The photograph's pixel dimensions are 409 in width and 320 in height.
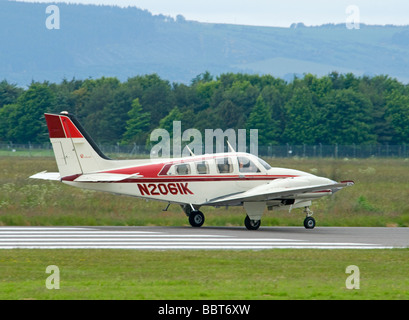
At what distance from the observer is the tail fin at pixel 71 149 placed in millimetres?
23312

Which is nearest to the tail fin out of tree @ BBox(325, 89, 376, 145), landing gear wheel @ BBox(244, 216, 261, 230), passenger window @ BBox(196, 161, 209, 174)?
passenger window @ BBox(196, 161, 209, 174)

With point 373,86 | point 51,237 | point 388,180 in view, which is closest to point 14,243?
point 51,237

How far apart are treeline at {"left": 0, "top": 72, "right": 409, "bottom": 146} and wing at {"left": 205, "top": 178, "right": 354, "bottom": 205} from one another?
67.9 metres

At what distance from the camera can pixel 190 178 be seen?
938 inches

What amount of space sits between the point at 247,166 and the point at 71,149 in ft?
17.6

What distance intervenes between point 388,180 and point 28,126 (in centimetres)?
6159

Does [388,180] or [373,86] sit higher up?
[373,86]

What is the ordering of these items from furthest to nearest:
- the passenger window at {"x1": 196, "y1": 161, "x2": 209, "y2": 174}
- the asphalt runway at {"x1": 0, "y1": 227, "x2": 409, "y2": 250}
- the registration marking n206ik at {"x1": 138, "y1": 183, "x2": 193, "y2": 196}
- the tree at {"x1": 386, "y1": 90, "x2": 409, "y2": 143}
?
the tree at {"x1": 386, "y1": 90, "x2": 409, "y2": 143} → the passenger window at {"x1": 196, "y1": 161, "x2": 209, "y2": 174} → the registration marking n206ik at {"x1": 138, "y1": 183, "x2": 193, "y2": 196} → the asphalt runway at {"x1": 0, "y1": 227, "x2": 409, "y2": 250}

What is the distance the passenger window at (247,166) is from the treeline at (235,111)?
221ft

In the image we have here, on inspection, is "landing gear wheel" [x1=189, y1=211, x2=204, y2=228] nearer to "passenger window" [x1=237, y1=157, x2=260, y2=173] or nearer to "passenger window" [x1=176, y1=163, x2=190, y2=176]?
"passenger window" [x1=176, y1=163, x2=190, y2=176]

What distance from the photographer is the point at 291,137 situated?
96.4 meters

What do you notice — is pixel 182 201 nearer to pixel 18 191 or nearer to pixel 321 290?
pixel 18 191

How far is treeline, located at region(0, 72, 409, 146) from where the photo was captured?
95750mm

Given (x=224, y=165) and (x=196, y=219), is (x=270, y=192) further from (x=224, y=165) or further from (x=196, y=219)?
(x=196, y=219)
